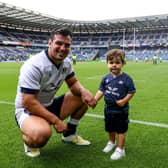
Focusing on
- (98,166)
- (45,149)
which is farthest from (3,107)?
(98,166)

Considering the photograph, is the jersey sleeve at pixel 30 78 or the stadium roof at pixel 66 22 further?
the stadium roof at pixel 66 22

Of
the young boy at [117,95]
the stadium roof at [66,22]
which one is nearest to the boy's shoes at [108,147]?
the young boy at [117,95]

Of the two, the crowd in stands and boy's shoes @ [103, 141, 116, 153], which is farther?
the crowd in stands

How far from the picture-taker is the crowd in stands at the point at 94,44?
6712cm

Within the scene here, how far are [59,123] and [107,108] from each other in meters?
0.82

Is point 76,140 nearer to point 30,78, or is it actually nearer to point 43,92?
point 43,92

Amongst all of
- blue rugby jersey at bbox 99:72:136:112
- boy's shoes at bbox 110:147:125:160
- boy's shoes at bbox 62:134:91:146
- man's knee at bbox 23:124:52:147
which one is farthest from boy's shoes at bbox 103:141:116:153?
man's knee at bbox 23:124:52:147

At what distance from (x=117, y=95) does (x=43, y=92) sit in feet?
3.11

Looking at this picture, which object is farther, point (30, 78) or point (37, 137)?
point (30, 78)

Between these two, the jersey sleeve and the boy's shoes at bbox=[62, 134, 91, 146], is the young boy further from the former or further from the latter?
the jersey sleeve

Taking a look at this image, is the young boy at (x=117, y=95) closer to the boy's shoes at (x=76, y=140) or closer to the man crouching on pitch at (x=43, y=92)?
the man crouching on pitch at (x=43, y=92)

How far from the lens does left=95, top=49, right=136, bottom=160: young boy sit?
13.2 ft

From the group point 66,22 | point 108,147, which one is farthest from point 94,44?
point 108,147

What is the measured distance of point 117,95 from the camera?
4.07 metres
